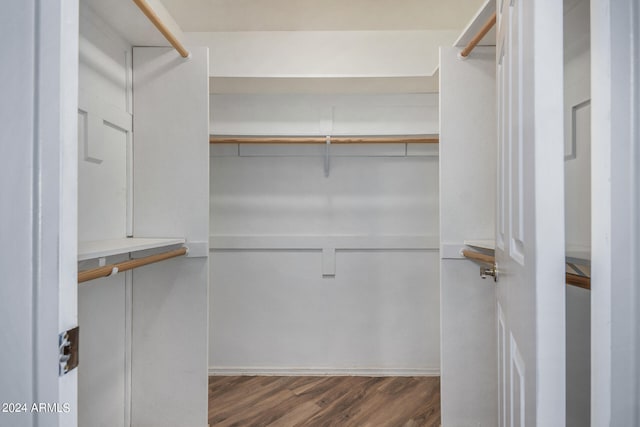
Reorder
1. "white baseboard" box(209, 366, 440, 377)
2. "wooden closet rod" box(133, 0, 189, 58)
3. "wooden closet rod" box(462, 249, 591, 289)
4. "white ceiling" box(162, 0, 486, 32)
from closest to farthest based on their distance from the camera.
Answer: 1. "wooden closet rod" box(462, 249, 591, 289)
2. "wooden closet rod" box(133, 0, 189, 58)
3. "white ceiling" box(162, 0, 486, 32)
4. "white baseboard" box(209, 366, 440, 377)

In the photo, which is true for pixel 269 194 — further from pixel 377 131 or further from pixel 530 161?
pixel 530 161

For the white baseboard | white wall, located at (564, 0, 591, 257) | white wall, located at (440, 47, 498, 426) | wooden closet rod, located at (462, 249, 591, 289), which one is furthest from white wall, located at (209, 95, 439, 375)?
white wall, located at (564, 0, 591, 257)

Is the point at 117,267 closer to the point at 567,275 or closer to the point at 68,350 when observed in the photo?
the point at 68,350

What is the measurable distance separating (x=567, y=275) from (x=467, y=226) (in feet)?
3.20

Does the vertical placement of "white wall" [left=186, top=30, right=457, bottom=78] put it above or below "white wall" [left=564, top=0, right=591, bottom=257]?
above

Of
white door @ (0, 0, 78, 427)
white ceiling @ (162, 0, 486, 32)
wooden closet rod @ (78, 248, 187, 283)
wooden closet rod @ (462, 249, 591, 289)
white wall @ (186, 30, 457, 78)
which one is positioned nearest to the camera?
white door @ (0, 0, 78, 427)

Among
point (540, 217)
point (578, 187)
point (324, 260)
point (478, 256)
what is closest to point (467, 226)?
point (478, 256)

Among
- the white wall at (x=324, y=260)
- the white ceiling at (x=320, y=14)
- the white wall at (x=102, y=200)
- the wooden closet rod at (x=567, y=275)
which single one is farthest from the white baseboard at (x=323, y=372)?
the white ceiling at (x=320, y=14)

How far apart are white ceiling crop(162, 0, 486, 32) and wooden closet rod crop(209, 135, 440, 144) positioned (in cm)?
68

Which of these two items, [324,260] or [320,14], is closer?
[320,14]

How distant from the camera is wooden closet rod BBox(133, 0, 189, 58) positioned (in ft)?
4.29

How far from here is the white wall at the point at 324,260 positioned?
255cm

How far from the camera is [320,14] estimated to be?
6.75 ft

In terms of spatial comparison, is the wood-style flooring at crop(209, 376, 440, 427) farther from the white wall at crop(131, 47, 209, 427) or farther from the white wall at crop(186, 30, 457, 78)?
the white wall at crop(186, 30, 457, 78)
